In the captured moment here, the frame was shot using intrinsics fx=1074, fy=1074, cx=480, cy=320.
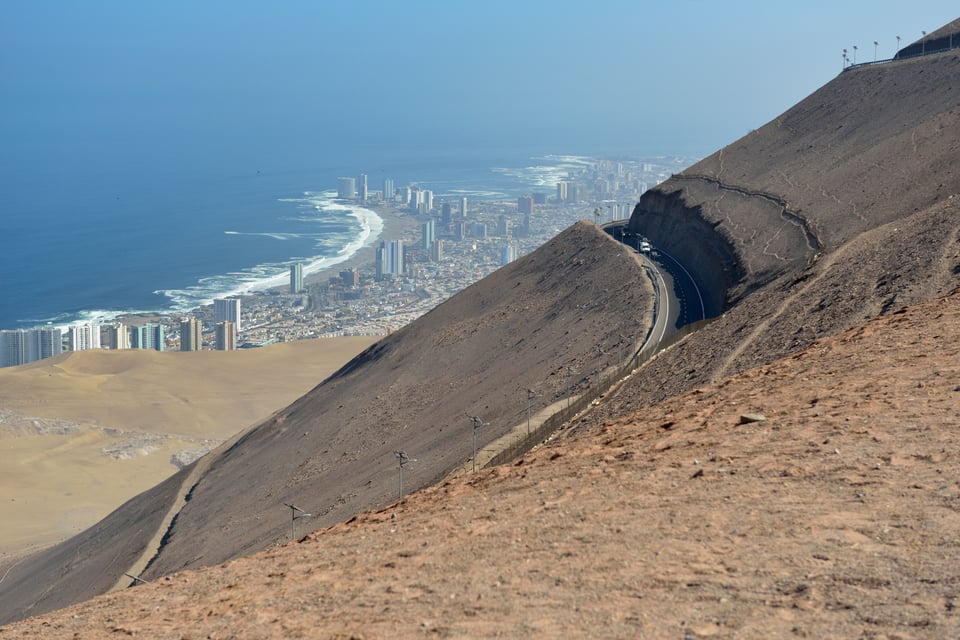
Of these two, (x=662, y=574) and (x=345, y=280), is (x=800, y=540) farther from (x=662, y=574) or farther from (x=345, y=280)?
(x=345, y=280)

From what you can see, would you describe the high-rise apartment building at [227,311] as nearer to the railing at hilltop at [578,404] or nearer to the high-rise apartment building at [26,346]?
the high-rise apartment building at [26,346]

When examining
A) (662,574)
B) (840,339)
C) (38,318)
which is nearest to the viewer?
(662,574)

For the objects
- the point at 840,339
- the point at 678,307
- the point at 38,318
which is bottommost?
the point at 38,318

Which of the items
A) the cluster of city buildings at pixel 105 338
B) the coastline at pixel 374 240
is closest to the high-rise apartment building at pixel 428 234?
the coastline at pixel 374 240

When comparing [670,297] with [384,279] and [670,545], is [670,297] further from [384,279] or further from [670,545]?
[384,279]

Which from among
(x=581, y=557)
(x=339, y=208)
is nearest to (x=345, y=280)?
(x=339, y=208)

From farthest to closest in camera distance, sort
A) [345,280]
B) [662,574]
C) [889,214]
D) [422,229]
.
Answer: [422,229]
[345,280]
[889,214]
[662,574]

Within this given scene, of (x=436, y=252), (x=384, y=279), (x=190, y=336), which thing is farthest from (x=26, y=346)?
(x=436, y=252)

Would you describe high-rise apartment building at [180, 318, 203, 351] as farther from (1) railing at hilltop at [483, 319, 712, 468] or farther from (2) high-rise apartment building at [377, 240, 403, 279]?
(1) railing at hilltop at [483, 319, 712, 468]
